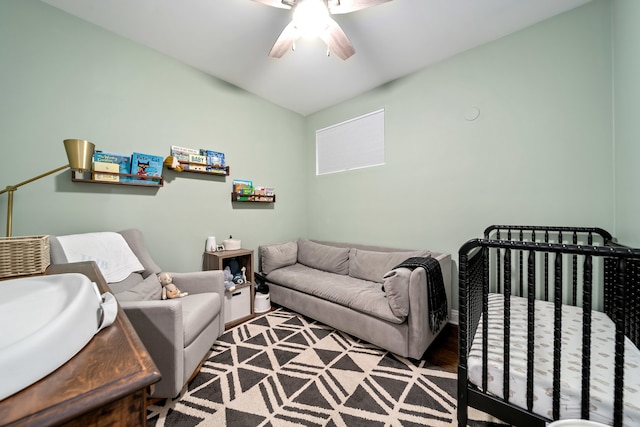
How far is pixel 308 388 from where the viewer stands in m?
1.58

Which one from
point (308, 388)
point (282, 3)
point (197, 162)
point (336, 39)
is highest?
point (282, 3)

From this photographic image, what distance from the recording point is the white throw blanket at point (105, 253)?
5.37 ft

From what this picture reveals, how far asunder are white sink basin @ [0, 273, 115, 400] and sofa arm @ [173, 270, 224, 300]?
1.33m

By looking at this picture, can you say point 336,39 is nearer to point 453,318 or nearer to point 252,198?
point 252,198

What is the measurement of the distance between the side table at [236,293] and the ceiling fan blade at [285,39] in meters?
1.98

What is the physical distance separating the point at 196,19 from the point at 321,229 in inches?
108

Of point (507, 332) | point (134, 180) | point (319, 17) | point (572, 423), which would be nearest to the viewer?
point (572, 423)

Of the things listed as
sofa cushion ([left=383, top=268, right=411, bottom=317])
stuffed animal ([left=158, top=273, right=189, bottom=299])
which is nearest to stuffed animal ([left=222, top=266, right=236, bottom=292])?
stuffed animal ([left=158, top=273, right=189, bottom=299])

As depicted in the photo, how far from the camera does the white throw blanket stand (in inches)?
64.5

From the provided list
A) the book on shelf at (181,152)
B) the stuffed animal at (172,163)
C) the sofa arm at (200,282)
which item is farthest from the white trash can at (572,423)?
the book on shelf at (181,152)

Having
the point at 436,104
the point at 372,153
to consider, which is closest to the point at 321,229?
the point at 372,153

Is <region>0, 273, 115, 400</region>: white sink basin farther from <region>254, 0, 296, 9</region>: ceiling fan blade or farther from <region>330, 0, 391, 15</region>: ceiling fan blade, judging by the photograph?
<region>330, 0, 391, 15</region>: ceiling fan blade

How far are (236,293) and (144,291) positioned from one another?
38.0 inches

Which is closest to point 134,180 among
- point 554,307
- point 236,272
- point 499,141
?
point 236,272
